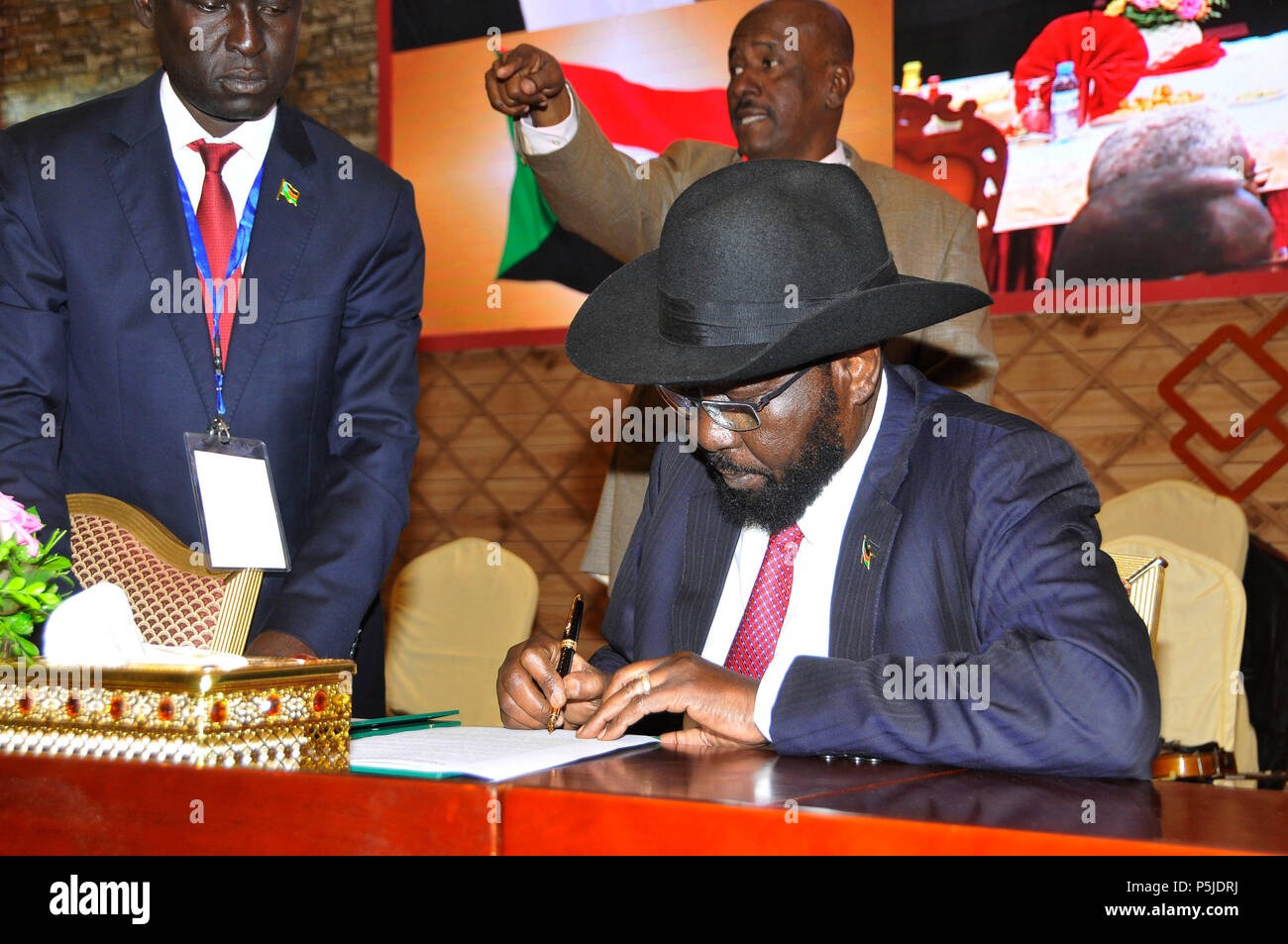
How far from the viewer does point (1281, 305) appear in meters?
5.05

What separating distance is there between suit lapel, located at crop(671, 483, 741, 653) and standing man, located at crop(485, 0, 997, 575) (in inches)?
27.2

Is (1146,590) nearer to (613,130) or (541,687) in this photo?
(541,687)

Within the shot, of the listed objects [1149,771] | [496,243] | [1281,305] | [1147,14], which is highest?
[1147,14]

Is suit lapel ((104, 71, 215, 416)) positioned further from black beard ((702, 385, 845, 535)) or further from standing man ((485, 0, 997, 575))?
black beard ((702, 385, 845, 535))

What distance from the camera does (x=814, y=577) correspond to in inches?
66.6

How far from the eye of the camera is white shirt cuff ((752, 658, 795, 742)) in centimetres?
132

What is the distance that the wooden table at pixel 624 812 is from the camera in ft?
2.71

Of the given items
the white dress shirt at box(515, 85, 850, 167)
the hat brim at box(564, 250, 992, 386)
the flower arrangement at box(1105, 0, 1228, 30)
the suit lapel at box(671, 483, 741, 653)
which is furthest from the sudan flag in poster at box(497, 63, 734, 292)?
the hat brim at box(564, 250, 992, 386)

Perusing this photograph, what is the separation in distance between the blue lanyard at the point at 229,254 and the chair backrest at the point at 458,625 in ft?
5.92

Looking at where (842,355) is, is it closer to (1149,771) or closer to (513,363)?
(1149,771)

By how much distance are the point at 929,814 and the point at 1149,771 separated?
53cm

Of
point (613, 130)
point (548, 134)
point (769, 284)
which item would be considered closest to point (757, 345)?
point (769, 284)
